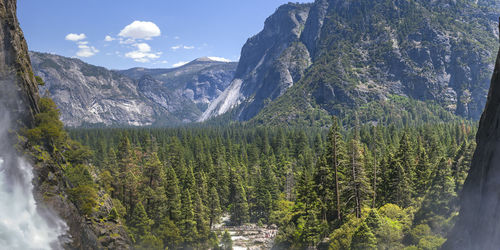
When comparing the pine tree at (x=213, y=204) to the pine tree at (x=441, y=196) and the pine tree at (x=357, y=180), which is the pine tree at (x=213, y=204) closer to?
the pine tree at (x=357, y=180)

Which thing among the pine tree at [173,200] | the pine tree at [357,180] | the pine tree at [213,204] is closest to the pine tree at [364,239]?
the pine tree at [357,180]

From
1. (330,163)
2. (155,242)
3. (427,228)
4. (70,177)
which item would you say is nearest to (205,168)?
(155,242)

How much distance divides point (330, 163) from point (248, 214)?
137ft

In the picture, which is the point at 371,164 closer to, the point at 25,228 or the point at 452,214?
the point at 452,214

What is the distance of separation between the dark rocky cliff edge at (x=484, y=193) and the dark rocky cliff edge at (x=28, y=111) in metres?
37.2

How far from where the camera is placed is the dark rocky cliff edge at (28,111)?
34.7 meters

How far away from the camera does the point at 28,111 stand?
37.6 meters

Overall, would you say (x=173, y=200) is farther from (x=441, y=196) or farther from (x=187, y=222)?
(x=441, y=196)

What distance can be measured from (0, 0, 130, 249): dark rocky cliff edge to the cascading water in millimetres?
897

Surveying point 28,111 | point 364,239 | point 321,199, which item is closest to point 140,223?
point 28,111

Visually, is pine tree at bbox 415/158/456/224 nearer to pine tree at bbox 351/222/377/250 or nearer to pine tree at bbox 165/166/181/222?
pine tree at bbox 351/222/377/250

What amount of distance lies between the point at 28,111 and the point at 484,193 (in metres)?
44.3

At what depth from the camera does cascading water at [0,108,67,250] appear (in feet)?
97.0

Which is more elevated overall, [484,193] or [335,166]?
[484,193]
